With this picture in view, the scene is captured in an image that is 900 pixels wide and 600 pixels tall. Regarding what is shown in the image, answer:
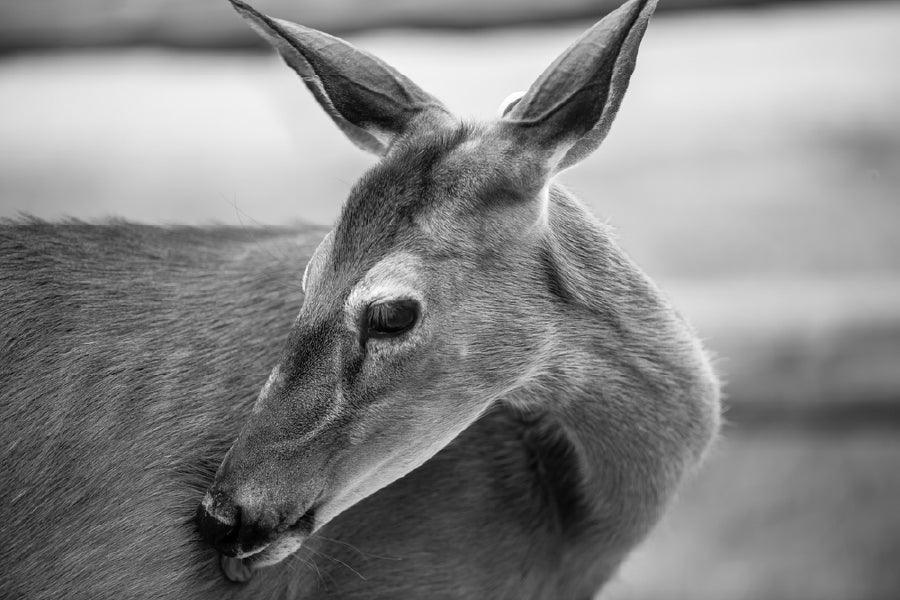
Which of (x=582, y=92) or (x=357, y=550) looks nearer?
(x=582, y=92)

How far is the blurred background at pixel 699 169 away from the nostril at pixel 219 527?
2761mm

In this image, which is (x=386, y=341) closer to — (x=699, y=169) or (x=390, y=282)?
(x=390, y=282)

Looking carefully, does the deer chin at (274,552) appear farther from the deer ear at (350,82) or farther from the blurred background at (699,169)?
the blurred background at (699,169)

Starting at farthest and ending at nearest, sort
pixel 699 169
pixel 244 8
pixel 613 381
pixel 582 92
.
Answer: pixel 699 169 → pixel 613 381 → pixel 244 8 → pixel 582 92

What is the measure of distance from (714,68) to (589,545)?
4619mm

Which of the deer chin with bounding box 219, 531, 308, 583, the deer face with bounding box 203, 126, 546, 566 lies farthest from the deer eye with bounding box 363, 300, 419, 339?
the deer chin with bounding box 219, 531, 308, 583

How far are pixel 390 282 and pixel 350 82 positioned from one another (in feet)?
1.79

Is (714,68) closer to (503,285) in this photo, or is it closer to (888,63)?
(888,63)

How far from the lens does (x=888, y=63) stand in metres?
7.16

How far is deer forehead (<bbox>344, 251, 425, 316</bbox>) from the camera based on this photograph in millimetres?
2551

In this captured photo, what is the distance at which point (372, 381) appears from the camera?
2592mm

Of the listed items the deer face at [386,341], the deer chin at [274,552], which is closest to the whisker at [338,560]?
the deer chin at [274,552]

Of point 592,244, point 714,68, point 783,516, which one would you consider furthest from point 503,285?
point 714,68

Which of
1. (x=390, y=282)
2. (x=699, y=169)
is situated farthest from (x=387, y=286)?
(x=699, y=169)
